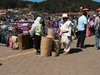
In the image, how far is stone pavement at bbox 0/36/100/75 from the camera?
6.80 meters

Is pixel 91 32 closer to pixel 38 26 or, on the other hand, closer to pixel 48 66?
pixel 38 26

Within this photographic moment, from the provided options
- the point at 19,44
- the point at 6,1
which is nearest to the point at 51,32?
the point at 19,44

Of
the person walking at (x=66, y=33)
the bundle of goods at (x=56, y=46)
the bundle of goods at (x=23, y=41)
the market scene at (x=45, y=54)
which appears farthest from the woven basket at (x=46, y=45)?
the bundle of goods at (x=23, y=41)

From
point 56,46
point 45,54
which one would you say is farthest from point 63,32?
point 45,54

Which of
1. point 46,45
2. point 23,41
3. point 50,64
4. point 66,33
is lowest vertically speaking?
point 50,64

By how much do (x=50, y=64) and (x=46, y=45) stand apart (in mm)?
1330

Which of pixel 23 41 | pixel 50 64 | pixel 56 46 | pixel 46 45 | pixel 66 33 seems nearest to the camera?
pixel 50 64

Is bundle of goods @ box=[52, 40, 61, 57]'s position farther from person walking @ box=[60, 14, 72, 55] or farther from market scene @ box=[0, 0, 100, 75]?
person walking @ box=[60, 14, 72, 55]

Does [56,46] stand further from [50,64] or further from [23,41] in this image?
[23,41]

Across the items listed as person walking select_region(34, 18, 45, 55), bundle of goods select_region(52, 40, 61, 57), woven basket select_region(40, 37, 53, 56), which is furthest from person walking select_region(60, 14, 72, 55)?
person walking select_region(34, 18, 45, 55)

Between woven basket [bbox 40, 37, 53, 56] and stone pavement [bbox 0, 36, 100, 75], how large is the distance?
24cm

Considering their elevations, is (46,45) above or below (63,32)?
below

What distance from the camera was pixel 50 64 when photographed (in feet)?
25.4

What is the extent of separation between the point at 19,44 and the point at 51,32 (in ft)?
5.88
